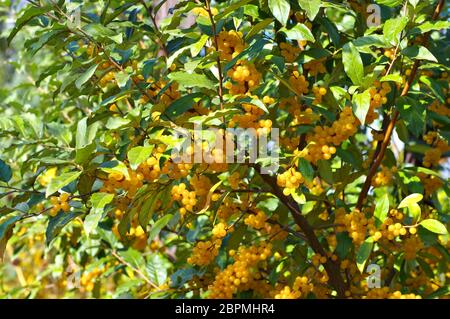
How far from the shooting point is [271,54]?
1707 mm

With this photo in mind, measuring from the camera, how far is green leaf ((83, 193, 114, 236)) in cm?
155

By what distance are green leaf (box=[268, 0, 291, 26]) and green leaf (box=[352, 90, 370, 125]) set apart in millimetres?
244

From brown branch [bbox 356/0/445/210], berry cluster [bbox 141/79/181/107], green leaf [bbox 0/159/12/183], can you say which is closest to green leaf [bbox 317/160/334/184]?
brown branch [bbox 356/0/445/210]

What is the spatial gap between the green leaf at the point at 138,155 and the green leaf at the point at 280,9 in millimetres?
417

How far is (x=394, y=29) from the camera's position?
157 centimetres

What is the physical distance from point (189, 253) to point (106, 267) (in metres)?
0.43

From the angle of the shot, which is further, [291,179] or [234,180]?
[234,180]

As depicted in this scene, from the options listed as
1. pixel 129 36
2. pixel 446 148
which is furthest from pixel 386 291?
pixel 129 36

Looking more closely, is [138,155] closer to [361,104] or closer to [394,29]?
[361,104]

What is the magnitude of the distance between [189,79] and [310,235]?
2.13 ft

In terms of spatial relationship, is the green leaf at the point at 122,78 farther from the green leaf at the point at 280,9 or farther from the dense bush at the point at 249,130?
the green leaf at the point at 280,9

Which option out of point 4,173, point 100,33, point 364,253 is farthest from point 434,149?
point 4,173

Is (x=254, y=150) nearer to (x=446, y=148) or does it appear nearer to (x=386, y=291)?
(x=386, y=291)

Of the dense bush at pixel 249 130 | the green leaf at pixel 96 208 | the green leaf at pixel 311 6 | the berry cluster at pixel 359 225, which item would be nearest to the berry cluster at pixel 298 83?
the dense bush at pixel 249 130
